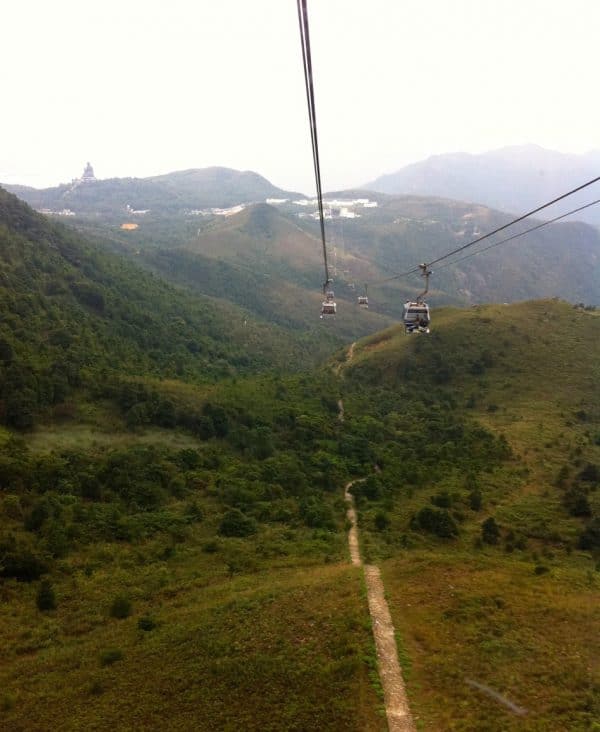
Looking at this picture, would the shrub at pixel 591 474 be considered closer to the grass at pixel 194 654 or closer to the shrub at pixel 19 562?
the grass at pixel 194 654

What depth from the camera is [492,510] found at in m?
41.3

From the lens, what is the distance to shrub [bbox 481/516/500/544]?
35094 millimetres

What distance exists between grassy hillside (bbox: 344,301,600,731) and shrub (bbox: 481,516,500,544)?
0.13 metres

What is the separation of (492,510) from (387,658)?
83.9 ft

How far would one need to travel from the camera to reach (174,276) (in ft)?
576

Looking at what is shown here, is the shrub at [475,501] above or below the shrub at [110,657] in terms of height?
below

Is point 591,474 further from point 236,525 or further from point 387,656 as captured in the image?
point 387,656

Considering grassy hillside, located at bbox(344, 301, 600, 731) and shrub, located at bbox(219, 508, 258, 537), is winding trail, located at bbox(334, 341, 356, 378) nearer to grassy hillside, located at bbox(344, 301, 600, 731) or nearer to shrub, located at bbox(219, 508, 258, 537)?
grassy hillside, located at bbox(344, 301, 600, 731)

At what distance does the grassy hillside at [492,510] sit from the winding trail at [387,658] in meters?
0.50

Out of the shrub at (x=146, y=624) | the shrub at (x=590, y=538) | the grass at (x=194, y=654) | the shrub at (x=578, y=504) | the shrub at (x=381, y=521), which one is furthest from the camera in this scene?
the shrub at (x=578, y=504)

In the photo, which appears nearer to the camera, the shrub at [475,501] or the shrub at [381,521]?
the shrub at [381,521]

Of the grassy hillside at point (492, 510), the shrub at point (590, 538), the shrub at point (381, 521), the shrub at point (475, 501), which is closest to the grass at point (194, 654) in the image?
the grassy hillside at point (492, 510)

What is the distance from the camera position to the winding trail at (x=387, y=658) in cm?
1596

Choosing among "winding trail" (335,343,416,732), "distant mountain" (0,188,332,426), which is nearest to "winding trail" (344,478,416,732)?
"winding trail" (335,343,416,732)
